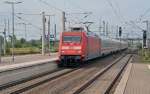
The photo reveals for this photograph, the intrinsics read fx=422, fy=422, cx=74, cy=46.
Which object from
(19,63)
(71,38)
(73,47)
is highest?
(71,38)

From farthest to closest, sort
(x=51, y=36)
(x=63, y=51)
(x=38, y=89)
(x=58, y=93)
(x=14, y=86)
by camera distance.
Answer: (x=51, y=36), (x=63, y=51), (x=14, y=86), (x=38, y=89), (x=58, y=93)

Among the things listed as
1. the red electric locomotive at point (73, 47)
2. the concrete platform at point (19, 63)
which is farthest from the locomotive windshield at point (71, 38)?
the concrete platform at point (19, 63)

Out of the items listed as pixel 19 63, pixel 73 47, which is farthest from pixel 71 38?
pixel 19 63

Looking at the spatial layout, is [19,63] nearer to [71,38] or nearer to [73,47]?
[71,38]

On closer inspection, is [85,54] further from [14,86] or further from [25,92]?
[25,92]

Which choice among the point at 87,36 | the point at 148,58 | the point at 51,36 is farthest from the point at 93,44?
the point at 51,36

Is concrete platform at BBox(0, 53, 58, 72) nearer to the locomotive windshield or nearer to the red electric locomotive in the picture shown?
the red electric locomotive

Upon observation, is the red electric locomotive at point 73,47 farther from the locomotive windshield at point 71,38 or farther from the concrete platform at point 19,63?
the concrete platform at point 19,63

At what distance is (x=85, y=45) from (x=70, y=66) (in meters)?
2.31

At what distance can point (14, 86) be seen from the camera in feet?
63.3

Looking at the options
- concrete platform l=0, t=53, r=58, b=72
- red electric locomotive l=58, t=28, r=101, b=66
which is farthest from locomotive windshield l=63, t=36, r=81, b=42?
concrete platform l=0, t=53, r=58, b=72

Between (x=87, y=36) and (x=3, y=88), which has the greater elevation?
(x=87, y=36)

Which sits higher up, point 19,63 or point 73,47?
point 73,47

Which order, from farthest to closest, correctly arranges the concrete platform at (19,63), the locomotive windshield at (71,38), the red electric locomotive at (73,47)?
1. the locomotive windshield at (71,38)
2. the red electric locomotive at (73,47)
3. the concrete platform at (19,63)
